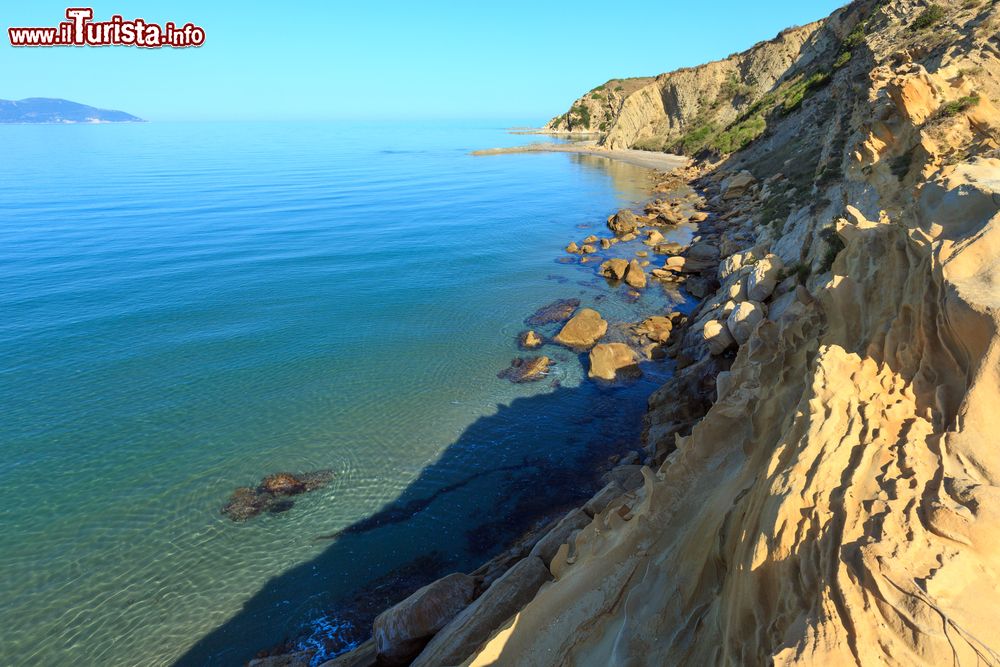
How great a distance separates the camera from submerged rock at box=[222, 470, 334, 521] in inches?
614

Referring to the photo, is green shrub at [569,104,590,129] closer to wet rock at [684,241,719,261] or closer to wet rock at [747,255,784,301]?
wet rock at [684,241,719,261]

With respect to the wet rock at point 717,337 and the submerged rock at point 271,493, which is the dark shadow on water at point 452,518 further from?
the wet rock at point 717,337

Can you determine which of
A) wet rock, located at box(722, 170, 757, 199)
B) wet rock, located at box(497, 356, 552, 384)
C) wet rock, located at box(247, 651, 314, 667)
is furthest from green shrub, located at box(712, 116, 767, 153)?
wet rock, located at box(247, 651, 314, 667)

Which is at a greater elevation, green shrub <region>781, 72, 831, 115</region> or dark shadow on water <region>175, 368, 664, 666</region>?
green shrub <region>781, 72, 831, 115</region>

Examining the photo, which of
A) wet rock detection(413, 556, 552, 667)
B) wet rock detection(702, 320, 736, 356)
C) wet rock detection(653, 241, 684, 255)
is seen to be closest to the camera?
wet rock detection(413, 556, 552, 667)

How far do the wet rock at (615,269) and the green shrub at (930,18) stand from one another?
21295 mm

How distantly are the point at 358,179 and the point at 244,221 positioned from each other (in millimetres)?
29893

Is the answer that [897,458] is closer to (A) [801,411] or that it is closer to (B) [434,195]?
(A) [801,411]

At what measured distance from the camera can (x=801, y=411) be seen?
24.3 ft

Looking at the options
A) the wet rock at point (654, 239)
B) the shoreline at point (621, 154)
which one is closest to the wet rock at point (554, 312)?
the wet rock at point (654, 239)

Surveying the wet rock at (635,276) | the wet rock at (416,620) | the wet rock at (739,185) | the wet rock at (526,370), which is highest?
the wet rock at (739,185)

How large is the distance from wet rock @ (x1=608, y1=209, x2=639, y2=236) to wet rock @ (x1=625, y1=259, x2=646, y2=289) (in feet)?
38.8

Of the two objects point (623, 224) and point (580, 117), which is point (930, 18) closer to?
point (623, 224)

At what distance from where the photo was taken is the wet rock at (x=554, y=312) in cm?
2802
